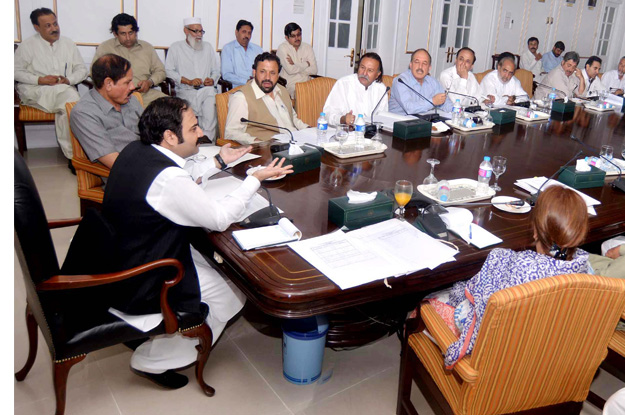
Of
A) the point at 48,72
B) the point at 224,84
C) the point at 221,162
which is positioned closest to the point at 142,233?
the point at 221,162

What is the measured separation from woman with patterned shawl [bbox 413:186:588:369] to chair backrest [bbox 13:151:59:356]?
1.16 m

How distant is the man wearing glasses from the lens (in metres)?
5.32

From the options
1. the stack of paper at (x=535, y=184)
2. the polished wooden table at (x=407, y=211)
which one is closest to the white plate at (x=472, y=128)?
the polished wooden table at (x=407, y=211)

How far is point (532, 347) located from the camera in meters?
1.30

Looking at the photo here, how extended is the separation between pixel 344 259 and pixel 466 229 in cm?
47

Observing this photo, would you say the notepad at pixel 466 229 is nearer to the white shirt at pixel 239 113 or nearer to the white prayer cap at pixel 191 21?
the white shirt at pixel 239 113

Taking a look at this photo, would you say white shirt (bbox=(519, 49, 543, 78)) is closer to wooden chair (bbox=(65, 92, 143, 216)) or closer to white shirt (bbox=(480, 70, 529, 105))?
white shirt (bbox=(480, 70, 529, 105))

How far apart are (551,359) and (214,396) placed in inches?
46.3

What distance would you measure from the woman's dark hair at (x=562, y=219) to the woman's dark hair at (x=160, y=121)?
1188mm

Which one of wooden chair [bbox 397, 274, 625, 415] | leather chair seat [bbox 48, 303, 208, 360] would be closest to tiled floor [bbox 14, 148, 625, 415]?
leather chair seat [bbox 48, 303, 208, 360]

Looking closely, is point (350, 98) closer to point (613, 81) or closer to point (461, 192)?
point (461, 192)

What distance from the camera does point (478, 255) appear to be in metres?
1.62

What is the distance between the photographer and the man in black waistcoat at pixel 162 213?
5.33 ft
